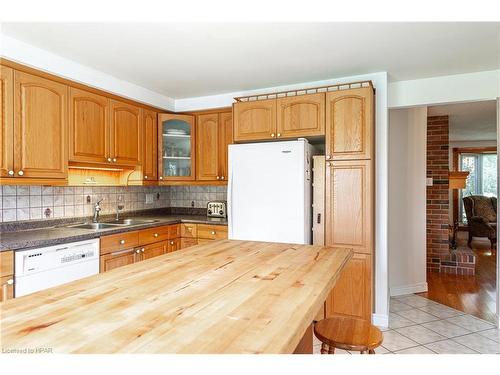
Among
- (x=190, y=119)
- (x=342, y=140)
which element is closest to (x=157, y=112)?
(x=190, y=119)

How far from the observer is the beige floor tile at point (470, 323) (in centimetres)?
292

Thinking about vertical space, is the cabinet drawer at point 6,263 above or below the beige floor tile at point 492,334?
above

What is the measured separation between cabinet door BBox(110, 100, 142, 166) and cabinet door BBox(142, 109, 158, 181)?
0.25 feet

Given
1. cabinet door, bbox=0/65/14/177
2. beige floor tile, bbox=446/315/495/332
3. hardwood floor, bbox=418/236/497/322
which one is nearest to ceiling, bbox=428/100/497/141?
hardwood floor, bbox=418/236/497/322

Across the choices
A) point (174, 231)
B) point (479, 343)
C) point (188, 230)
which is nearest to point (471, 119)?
point (479, 343)

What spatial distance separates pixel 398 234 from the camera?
12.7 ft

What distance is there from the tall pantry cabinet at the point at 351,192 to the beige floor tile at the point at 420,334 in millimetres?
368

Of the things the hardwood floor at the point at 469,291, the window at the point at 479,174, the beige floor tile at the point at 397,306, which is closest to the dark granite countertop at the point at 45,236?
the beige floor tile at the point at 397,306

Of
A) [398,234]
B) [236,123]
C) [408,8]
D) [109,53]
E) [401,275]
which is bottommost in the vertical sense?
[401,275]

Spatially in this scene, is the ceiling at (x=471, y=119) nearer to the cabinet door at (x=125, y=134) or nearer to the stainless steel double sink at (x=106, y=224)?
the cabinet door at (x=125, y=134)

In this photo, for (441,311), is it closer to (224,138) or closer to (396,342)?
(396,342)

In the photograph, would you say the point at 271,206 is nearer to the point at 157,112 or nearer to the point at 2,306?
the point at 157,112

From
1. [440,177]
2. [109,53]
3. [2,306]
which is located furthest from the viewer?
[440,177]
